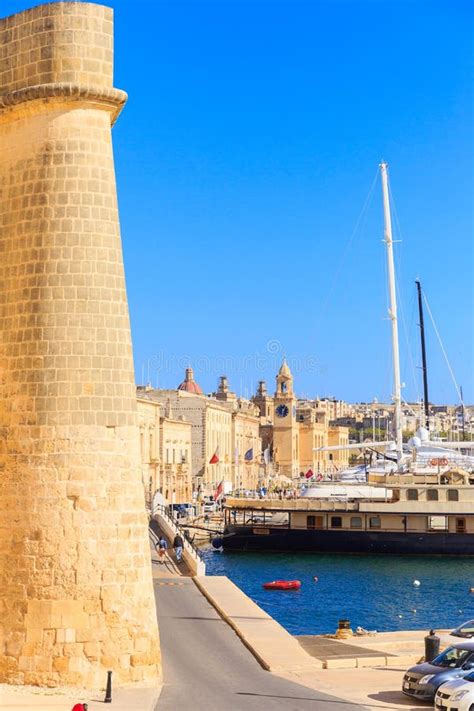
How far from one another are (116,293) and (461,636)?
9.92 m

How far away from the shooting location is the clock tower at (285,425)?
149500 mm

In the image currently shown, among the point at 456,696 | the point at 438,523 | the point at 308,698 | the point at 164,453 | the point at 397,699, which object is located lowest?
the point at 397,699

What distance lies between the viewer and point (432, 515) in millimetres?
53594

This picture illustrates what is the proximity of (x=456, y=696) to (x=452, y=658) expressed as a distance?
80.5 inches

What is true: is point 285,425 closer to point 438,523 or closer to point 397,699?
point 438,523

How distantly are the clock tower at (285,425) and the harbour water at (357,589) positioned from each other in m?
95.4

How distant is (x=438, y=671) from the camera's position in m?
15.9

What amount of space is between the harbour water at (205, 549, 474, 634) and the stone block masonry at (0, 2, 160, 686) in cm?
1630

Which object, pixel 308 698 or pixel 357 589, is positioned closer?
pixel 308 698

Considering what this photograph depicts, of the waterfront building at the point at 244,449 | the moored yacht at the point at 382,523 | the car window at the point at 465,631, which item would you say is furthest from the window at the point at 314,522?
the waterfront building at the point at 244,449

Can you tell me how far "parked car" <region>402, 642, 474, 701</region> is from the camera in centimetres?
1552

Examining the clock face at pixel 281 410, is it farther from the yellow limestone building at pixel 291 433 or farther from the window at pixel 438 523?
the window at pixel 438 523

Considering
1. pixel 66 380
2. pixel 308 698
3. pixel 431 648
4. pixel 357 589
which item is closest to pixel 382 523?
pixel 357 589

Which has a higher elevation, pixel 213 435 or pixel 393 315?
pixel 393 315
